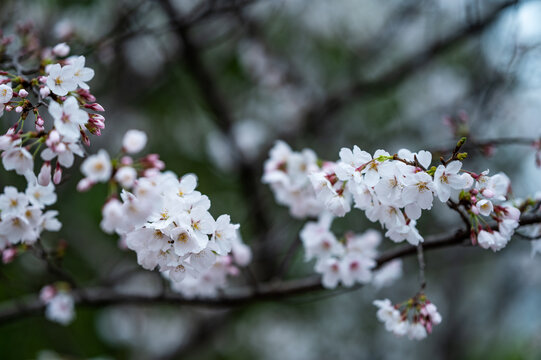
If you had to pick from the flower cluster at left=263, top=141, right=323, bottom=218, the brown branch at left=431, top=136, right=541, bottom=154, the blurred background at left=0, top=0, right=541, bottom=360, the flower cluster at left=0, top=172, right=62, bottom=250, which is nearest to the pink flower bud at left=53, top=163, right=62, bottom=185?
the flower cluster at left=0, top=172, right=62, bottom=250

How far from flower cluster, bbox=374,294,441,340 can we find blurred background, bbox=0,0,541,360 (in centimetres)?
169

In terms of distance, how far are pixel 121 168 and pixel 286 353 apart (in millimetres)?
5588

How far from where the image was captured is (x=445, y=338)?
5.15 m

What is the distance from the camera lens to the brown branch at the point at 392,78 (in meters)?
3.12

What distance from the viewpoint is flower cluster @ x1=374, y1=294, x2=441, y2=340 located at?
166cm

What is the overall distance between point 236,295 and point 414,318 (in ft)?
3.37

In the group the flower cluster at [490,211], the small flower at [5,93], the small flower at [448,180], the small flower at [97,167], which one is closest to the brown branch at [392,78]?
the flower cluster at [490,211]

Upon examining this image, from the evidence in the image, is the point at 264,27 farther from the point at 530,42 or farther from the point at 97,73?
the point at 530,42

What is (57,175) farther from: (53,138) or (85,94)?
(85,94)

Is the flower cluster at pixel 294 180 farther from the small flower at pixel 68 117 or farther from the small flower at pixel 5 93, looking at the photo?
the small flower at pixel 5 93

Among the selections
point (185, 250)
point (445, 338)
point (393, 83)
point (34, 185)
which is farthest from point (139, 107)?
point (445, 338)

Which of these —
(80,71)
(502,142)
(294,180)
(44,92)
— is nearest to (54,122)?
(44,92)

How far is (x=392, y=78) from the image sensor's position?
152 inches

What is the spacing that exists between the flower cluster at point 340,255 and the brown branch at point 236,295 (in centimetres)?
7
